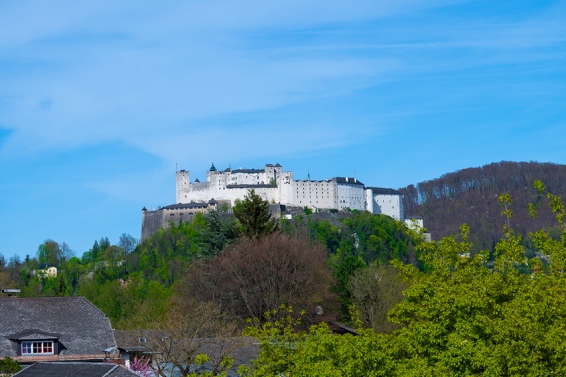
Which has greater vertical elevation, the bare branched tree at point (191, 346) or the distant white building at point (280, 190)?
the distant white building at point (280, 190)

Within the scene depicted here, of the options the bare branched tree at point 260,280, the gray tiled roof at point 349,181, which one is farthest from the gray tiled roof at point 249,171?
the bare branched tree at point 260,280

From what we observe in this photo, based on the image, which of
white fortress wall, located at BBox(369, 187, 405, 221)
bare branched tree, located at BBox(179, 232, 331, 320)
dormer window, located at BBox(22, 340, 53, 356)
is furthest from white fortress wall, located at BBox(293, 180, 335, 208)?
dormer window, located at BBox(22, 340, 53, 356)

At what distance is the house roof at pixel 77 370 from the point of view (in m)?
25.5

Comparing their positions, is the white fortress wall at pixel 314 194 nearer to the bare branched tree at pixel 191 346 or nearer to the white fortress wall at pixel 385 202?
the white fortress wall at pixel 385 202

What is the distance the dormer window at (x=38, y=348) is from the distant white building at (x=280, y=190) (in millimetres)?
146004

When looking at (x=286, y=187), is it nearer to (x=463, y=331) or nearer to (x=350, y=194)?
(x=350, y=194)

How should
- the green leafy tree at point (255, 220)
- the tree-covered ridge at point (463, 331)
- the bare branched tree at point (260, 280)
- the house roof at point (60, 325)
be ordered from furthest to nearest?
the green leafy tree at point (255, 220) → the bare branched tree at point (260, 280) → the house roof at point (60, 325) → the tree-covered ridge at point (463, 331)

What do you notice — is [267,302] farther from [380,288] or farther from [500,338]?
[500,338]

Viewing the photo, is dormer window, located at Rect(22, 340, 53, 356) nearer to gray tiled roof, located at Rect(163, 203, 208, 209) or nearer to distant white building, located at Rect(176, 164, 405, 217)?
gray tiled roof, located at Rect(163, 203, 208, 209)

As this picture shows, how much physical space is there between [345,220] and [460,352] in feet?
493

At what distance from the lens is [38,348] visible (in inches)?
1470

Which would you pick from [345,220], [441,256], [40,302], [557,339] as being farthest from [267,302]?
[345,220]

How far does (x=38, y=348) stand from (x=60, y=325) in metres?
1.53

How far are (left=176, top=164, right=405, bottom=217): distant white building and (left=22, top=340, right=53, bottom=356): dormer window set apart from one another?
146 metres
